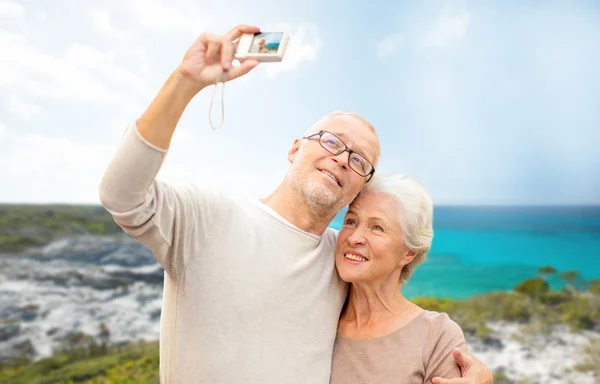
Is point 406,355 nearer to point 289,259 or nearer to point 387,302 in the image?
point 387,302

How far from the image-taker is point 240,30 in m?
1.33

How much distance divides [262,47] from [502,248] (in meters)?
6.60

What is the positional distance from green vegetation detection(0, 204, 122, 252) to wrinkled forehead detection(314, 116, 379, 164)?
4.79 m

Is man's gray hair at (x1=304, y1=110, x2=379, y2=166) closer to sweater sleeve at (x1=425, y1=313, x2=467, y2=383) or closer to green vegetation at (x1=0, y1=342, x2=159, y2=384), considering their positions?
sweater sleeve at (x1=425, y1=313, x2=467, y2=383)

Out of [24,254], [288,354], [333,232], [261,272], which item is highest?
[333,232]

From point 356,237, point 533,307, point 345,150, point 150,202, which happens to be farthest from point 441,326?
Result: point 533,307

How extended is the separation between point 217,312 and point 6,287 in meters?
4.84

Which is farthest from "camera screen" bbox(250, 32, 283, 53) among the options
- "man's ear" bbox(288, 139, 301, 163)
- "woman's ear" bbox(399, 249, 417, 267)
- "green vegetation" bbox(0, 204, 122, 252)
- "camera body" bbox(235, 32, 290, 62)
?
"green vegetation" bbox(0, 204, 122, 252)

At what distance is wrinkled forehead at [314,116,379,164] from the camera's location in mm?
1893

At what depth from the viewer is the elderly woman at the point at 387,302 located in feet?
5.67

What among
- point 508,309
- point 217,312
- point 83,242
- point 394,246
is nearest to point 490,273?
point 508,309

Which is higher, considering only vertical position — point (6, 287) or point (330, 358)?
point (330, 358)

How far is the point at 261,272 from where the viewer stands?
1.65 meters

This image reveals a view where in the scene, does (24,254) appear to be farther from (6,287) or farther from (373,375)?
(373,375)
